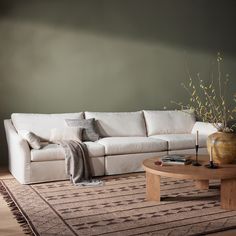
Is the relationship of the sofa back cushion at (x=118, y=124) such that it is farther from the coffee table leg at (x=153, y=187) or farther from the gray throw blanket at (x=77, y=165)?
the coffee table leg at (x=153, y=187)

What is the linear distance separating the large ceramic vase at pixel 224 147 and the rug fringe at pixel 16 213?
1.94 m

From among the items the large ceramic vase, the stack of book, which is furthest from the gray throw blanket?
the large ceramic vase

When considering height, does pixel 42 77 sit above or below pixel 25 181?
above

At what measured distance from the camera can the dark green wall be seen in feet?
16.8

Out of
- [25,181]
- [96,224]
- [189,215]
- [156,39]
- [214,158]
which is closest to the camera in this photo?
[96,224]

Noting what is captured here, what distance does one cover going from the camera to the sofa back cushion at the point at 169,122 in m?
5.42

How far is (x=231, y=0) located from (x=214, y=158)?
4102 millimetres

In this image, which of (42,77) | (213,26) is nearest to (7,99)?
(42,77)

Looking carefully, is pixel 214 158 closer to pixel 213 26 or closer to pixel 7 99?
pixel 7 99

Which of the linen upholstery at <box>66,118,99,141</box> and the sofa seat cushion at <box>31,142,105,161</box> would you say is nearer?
the sofa seat cushion at <box>31,142,105,161</box>

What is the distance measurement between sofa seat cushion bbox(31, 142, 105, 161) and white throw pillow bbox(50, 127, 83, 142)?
0.70ft

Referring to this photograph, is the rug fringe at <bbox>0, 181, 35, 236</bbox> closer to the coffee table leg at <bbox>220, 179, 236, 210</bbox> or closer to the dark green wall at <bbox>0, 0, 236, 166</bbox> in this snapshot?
the dark green wall at <bbox>0, 0, 236, 166</bbox>

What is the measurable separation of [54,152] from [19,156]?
0.41 m

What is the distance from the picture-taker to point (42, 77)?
5.28m
